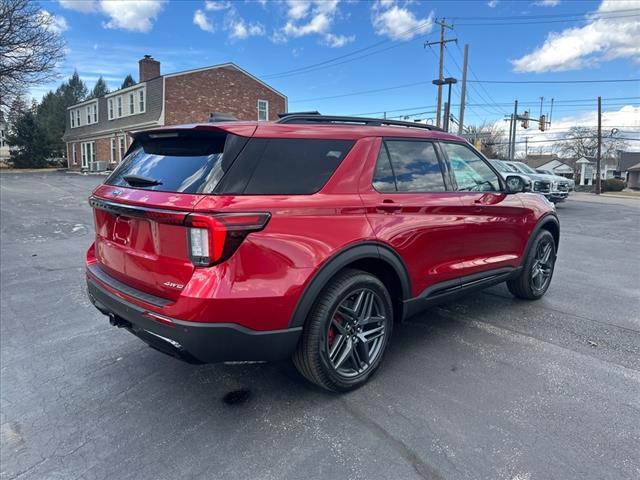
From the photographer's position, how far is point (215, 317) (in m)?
2.28

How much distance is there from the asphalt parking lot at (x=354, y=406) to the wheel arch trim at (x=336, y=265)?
715mm

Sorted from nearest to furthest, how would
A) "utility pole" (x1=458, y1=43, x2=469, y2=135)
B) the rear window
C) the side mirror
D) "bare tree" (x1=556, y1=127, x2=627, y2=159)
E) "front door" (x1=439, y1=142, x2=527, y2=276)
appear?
1. the rear window
2. "front door" (x1=439, y1=142, x2=527, y2=276)
3. the side mirror
4. "utility pole" (x1=458, y1=43, x2=469, y2=135)
5. "bare tree" (x1=556, y1=127, x2=627, y2=159)

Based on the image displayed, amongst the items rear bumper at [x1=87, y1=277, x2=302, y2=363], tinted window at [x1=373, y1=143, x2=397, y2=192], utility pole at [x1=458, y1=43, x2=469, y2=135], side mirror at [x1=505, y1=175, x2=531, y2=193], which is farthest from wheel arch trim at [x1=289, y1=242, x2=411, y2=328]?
utility pole at [x1=458, y1=43, x2=469, y2=135]

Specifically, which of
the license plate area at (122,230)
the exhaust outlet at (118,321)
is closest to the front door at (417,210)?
the license plate area at (122,230)

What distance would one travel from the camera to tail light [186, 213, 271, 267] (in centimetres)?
225

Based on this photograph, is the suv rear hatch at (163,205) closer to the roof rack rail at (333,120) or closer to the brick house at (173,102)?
the roof rack rail at (333,120)

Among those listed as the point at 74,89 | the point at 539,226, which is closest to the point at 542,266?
the point at 539,226

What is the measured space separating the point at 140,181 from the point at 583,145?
8695 centimetres

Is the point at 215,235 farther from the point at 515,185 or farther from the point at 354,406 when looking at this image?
the point at 515,185

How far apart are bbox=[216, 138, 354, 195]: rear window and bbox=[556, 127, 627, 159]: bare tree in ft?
259

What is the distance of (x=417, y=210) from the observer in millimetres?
3221

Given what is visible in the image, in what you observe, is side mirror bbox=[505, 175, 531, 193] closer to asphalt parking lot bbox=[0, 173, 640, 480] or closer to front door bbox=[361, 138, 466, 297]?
front door bbox=[361, 138, 466, 297]

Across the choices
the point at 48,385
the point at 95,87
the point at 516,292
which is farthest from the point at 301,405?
the point at 95,87

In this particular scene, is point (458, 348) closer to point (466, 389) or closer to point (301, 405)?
point (466, 389)
